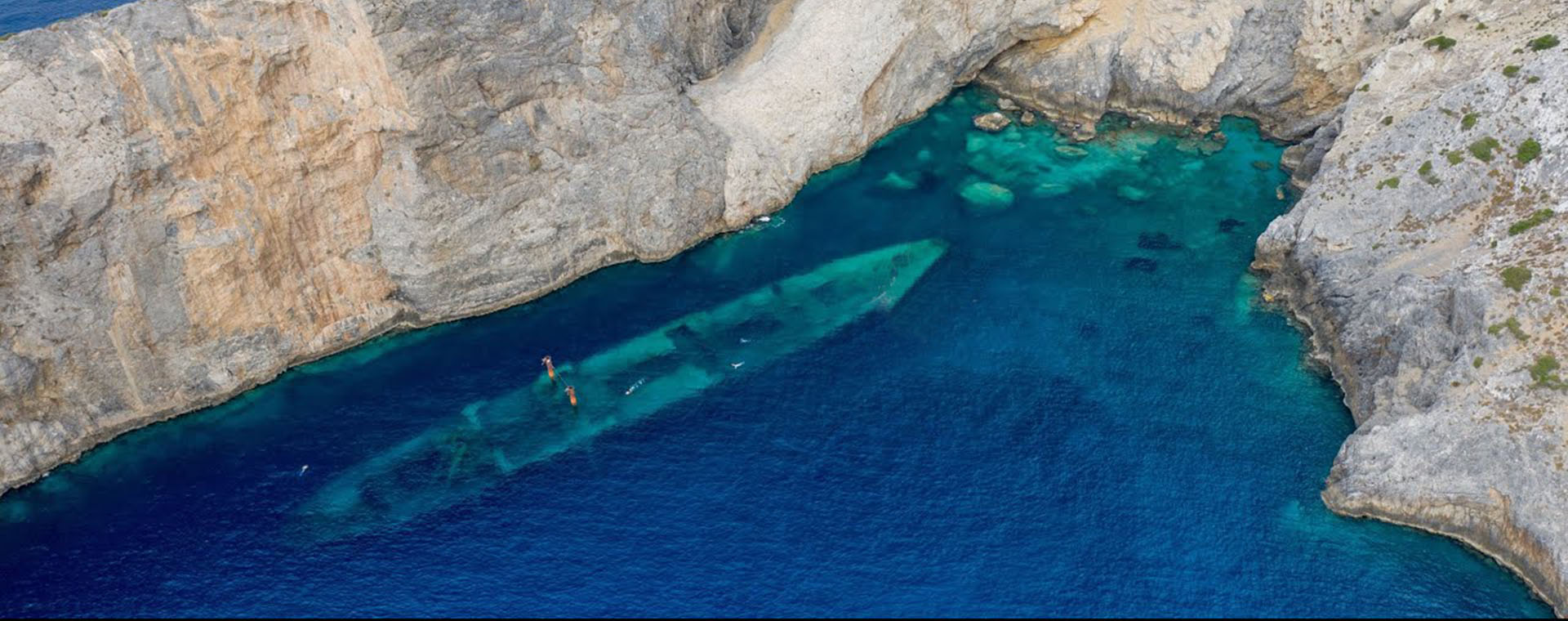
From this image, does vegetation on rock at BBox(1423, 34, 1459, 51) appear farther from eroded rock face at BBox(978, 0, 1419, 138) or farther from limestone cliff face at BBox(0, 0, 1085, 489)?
limestone cliff face at BBox(0, 0, 1085, 489)

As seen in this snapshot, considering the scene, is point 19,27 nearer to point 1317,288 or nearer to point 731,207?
point 731,207

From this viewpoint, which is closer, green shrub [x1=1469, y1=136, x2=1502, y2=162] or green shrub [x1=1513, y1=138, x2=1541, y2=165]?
green shrub [x1=1513, y1=138, x2=1541, y2=165]

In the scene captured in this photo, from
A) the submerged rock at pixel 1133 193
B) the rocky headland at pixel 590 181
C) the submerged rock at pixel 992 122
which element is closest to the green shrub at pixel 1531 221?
the rocky headland at pixel 590 181

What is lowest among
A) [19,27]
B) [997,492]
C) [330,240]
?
[997,492]

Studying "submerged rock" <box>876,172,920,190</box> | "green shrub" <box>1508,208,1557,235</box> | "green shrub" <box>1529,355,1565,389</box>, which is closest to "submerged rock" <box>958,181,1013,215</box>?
"submerged rock" <box>876,172,920,190</box>

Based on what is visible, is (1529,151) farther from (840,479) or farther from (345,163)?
(345,163)

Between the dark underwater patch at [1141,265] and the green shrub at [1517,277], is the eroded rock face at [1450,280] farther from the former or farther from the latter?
the dark underwater patch at [1141,265]

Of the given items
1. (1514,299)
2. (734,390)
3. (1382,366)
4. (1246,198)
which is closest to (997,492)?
(734,390)
